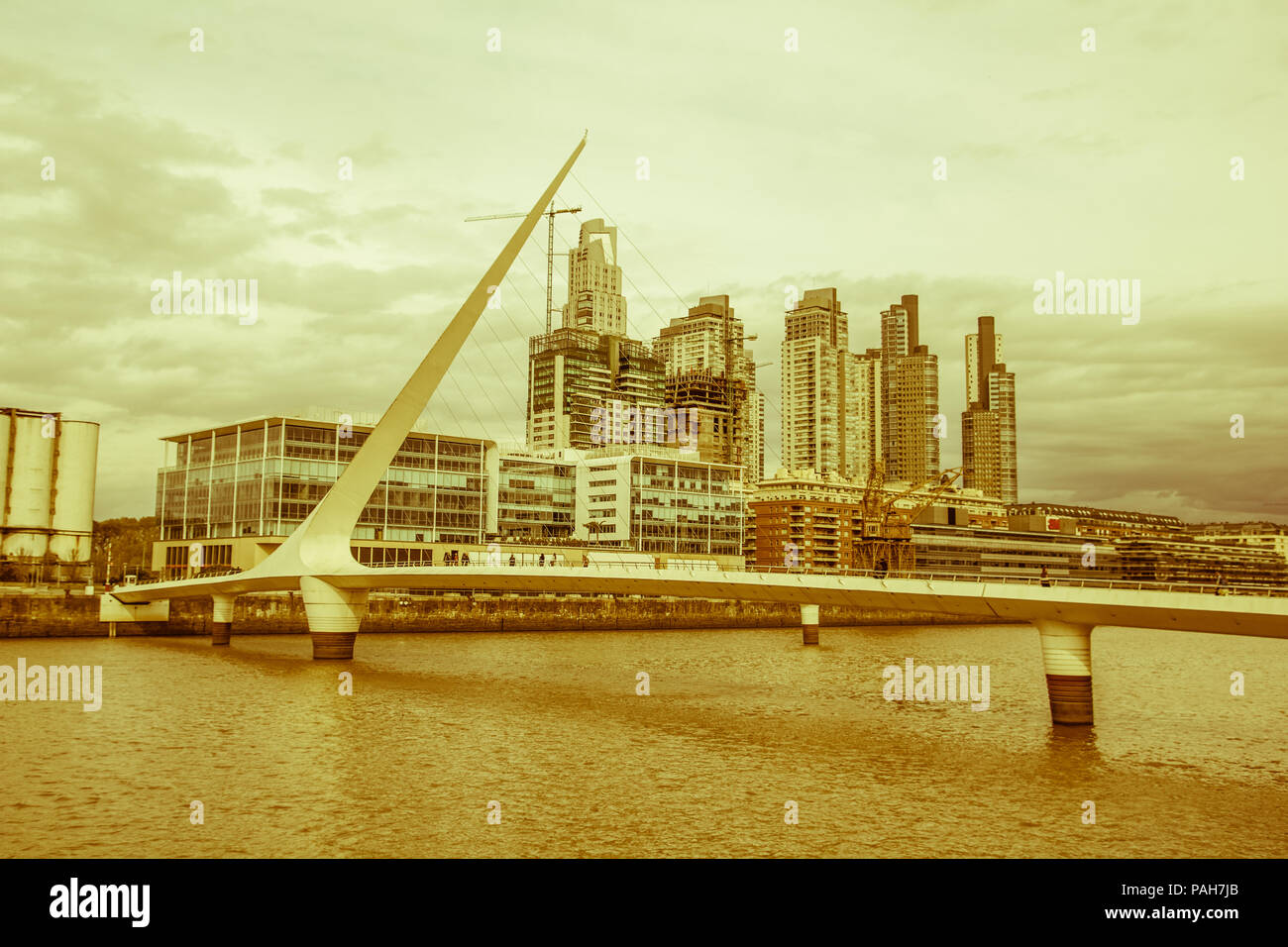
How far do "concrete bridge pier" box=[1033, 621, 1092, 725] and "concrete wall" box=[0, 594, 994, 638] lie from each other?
4192 cm

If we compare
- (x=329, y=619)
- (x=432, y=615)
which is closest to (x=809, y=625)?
(x=432, y=615)

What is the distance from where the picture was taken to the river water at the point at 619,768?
50.0 ft

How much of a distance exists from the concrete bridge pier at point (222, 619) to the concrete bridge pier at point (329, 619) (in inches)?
490

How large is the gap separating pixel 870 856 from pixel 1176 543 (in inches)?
4889

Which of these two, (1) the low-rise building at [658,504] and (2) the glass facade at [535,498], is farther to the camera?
(1) the low-rise building at [658,504]

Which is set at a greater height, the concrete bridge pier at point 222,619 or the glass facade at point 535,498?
the glass facade at point 535,498

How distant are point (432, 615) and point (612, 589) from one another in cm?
3171

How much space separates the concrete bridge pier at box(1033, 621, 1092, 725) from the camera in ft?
83.4

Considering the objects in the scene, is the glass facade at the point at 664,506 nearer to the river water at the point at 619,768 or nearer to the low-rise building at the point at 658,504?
the low-rise building at the point at 658,504

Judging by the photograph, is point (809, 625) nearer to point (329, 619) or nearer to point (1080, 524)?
point (329, 619)

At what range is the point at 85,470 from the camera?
71.2m

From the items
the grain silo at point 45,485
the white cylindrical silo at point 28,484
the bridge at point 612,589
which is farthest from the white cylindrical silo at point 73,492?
the bridge at point 612,589

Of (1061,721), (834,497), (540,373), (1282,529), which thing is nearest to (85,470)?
(1061,721)
